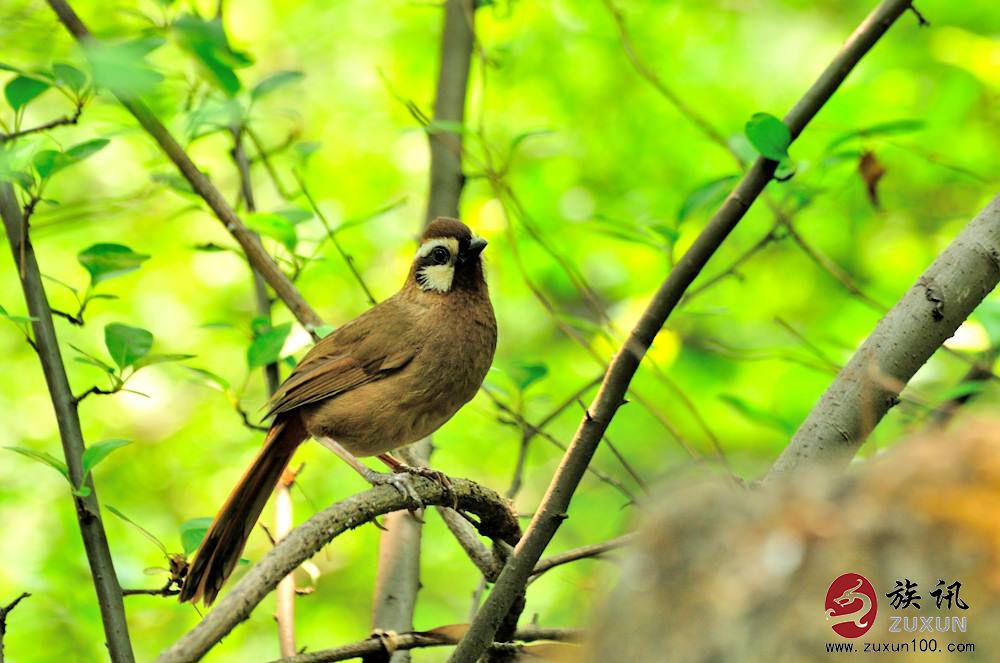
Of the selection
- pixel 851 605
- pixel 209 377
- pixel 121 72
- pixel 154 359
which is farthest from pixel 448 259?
pixel 851 605

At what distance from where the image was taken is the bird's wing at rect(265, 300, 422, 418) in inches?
141

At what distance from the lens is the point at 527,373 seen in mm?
3209

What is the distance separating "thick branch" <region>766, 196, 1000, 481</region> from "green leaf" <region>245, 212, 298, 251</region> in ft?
5.34

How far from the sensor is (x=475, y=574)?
626cm

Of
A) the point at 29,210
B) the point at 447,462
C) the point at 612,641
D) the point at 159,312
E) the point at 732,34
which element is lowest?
the point at 612,641

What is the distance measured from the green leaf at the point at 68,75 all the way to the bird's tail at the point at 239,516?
116cm

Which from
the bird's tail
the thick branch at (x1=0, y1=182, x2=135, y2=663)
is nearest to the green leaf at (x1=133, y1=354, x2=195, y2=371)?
the thick branch at (x1=0, y1=182, x2=135, y2=663)

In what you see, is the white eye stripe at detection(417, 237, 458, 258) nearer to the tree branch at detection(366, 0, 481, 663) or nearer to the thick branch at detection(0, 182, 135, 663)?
the tree branch at detection(366, 0, 481, 663)

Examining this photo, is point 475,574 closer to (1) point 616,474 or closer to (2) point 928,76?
(1) point 616,474

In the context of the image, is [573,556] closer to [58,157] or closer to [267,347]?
[267,347]

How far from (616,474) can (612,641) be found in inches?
199

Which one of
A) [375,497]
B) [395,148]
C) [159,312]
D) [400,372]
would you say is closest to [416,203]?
[395,148]

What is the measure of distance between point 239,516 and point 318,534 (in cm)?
128

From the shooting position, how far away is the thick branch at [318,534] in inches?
62.1
